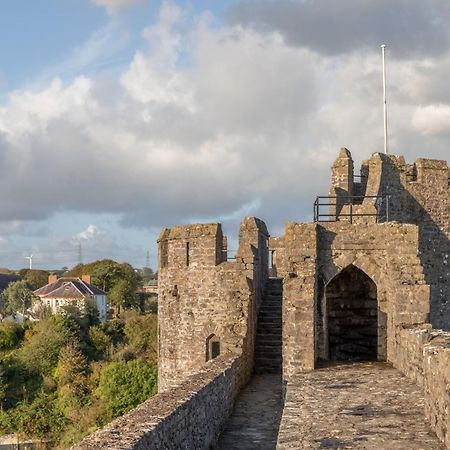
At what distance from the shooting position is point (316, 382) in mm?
11516

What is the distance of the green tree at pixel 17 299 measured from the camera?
71062 millimetres

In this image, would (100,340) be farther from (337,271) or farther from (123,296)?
(337,271)

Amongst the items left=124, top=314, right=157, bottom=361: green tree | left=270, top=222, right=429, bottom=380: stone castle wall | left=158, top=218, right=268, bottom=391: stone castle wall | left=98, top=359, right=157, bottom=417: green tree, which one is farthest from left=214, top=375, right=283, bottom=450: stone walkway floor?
left=124, top=314, right=157, bottom=361: green tree

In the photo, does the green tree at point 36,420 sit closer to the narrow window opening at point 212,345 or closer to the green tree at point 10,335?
the green tree at point 10,335

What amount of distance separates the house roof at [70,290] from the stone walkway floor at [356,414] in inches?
2079

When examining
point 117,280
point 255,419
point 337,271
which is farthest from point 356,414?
point 117,280

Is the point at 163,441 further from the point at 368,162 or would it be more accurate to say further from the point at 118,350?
the point at 118,350

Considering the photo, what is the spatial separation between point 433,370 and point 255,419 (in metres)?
4.97

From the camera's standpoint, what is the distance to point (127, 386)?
32.9m

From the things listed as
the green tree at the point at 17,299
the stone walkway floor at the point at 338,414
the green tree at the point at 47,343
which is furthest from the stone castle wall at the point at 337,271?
the green tree at the point at 17,299

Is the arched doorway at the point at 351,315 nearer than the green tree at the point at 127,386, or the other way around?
the arched doorway at the point at 351,315

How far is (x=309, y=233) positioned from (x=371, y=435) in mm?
6466

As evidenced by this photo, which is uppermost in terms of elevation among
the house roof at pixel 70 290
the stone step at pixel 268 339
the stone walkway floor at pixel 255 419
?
the house roof at pixel 70 290

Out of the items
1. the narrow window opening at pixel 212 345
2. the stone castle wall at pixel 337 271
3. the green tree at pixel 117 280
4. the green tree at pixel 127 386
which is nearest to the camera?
the stone castle wall at pixel 337 271
